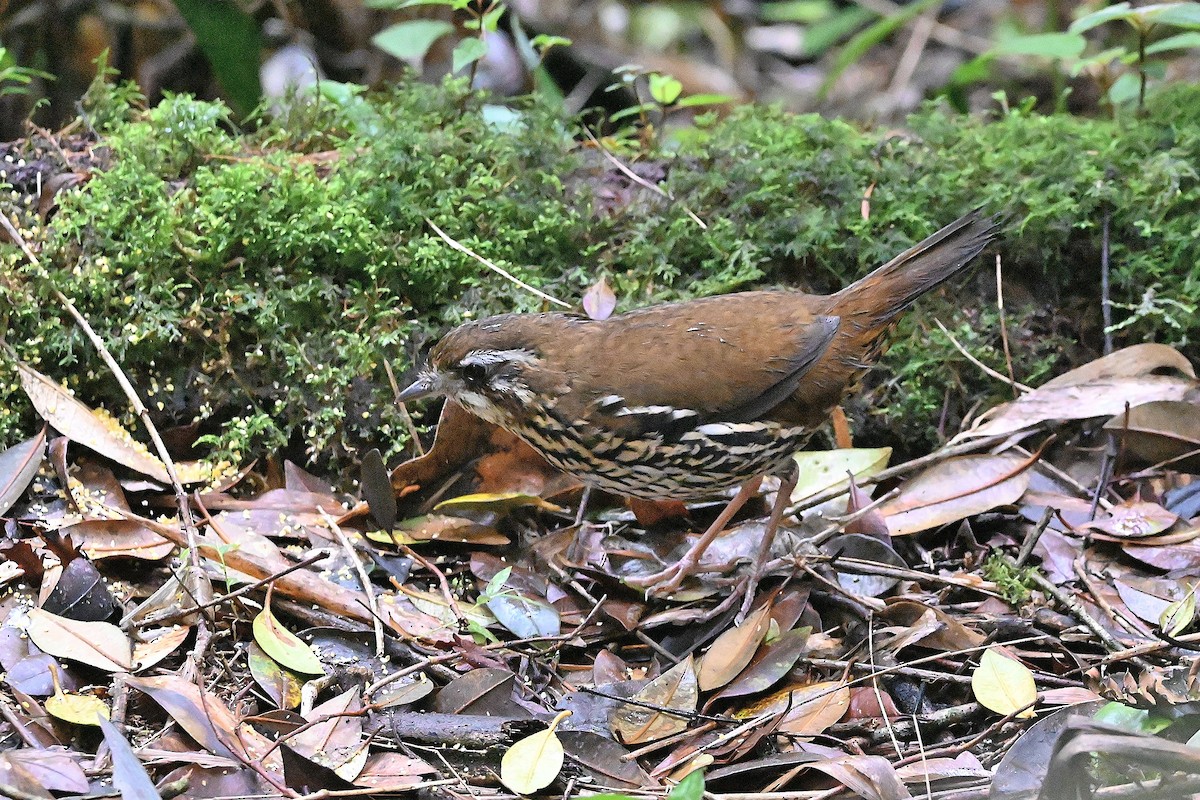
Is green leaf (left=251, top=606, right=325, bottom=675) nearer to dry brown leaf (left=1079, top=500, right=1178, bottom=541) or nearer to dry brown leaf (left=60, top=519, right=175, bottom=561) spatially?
dry brown leaf (left=60, top=519, right=175, bottom=561)

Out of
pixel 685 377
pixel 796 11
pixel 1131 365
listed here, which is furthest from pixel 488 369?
pixel 796 11

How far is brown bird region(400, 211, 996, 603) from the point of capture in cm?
315

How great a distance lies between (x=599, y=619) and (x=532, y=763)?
0.76 meters

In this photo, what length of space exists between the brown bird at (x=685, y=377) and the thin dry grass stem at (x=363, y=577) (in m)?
0.50

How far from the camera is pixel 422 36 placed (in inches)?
178

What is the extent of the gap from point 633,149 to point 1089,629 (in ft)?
8.74

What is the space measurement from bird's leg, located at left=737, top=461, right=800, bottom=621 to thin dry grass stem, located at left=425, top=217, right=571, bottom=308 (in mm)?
1084

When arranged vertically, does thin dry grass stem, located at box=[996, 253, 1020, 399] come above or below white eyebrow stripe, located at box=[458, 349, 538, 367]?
below

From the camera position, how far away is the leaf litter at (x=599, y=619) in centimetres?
250

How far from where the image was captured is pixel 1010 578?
3.25 metres

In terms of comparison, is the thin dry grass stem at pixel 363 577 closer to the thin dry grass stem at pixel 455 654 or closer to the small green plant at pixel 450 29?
the thin dry grass stem at pixel 455 654

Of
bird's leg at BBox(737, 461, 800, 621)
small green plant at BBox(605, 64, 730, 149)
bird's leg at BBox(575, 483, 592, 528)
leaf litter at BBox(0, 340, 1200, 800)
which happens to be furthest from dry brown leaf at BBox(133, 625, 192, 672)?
small green plant at BBox(605, 64, 730, 149)

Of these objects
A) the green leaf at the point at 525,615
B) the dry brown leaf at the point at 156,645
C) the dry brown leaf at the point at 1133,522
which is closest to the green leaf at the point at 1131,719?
the dry brown leaf at the point at 1133,522

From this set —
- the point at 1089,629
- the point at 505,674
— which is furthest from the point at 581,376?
the point at 1089,629
